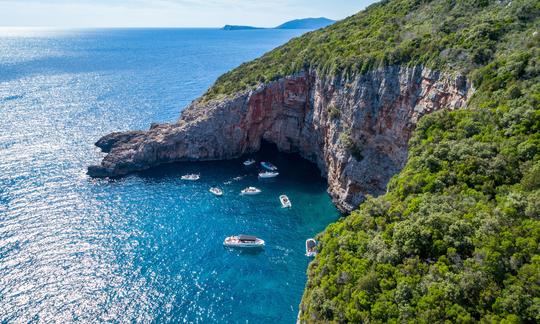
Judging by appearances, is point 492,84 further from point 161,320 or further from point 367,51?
point 161,320

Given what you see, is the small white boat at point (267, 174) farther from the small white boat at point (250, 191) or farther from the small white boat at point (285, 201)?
the small white boat at point (285, 201)

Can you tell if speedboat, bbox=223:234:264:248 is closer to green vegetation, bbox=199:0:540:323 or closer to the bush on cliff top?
green vegetation, bbox=199:0:540:323

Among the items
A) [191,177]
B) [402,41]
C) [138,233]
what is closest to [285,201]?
[191,177]

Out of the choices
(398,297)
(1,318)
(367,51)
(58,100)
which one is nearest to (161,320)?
(1,318)

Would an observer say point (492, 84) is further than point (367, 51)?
No

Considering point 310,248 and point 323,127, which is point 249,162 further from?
point 310,248
